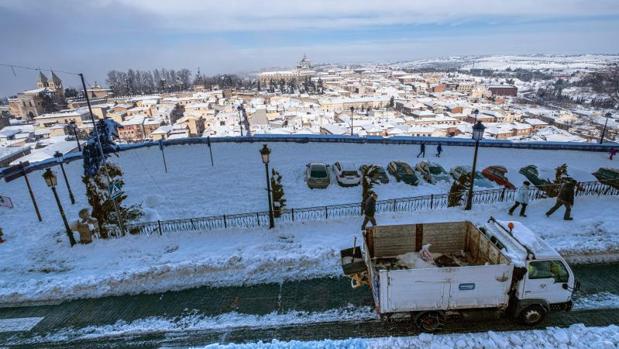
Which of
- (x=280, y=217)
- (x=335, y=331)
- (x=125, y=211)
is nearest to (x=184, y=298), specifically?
(x=335, y=331)

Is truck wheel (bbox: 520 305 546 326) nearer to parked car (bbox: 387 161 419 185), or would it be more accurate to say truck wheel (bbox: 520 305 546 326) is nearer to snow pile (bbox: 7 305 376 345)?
snow pile (bbox: 7 305 376 345)

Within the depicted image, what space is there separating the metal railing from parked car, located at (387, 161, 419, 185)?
3.61 m

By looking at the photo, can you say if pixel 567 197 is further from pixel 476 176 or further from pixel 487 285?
pixel 487 285

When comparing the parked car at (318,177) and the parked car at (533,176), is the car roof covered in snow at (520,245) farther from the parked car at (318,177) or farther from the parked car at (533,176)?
the parked car at (318,177)

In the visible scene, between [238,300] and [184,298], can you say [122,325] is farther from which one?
[238,300]

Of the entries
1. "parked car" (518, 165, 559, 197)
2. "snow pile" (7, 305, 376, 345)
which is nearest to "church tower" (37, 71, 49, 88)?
"snow pile" (7, 305, 376, 345)

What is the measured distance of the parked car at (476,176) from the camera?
685 inches

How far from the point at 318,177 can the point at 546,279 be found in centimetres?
1275

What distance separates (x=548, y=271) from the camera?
648cm

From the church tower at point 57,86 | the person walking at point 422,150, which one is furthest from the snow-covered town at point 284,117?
the person walking at point 422,150

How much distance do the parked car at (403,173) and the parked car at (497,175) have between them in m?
4.43

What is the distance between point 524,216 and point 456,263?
248 inches

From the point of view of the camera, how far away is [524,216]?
472 inches

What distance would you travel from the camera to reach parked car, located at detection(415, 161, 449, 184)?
60.8 feet
